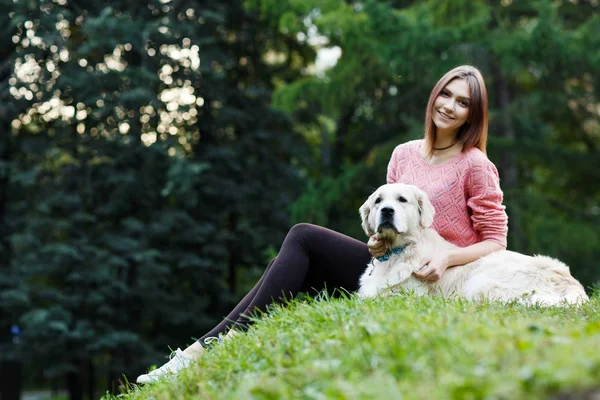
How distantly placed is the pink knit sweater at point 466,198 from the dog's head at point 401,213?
0.17 meters

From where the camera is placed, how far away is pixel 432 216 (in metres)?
4.62

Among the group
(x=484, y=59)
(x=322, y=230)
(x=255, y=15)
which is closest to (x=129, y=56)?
(x=255, y=15)

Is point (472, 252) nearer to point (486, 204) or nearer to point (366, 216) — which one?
point (486, 204)

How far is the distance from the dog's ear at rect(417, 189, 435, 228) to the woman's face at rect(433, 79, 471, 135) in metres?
0.54

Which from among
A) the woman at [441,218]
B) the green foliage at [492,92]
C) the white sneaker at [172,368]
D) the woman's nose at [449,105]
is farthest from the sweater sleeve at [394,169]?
the green foliage at [492,92]

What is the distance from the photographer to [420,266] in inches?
180

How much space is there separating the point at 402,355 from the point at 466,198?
2238mm

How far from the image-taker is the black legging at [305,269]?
446 cm

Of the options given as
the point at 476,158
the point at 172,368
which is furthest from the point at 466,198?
the point at 172,368

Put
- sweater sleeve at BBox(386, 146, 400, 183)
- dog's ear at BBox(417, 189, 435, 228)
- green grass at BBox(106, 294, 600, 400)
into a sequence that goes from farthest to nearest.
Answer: sweater sleeve at BBox(386, 146, 400, 183)
dog's ear at BBox(417, 189, 435, 228)
green grass at BBox(106, 294, 600, 400)

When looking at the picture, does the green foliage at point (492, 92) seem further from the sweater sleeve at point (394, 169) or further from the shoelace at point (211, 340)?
the shoelace at point (211, 340)

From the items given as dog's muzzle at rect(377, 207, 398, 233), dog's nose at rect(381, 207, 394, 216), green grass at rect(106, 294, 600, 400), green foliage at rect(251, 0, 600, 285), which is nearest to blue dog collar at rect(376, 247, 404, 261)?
dog's muzzle at rect(377, 207, 398, 233)

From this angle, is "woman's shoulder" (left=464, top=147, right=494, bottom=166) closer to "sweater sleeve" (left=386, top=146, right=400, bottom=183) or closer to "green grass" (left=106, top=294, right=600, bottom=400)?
"sweater sleeve" (left=386, top=146, right=400, bottom=183)

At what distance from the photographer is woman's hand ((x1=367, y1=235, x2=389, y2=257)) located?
4.66m
